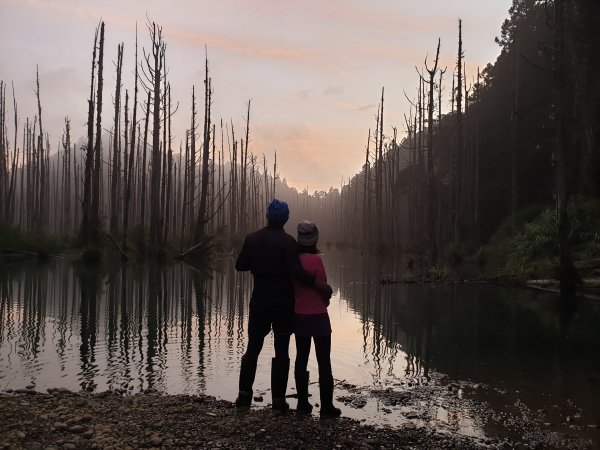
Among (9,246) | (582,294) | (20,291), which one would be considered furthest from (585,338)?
(9,246)

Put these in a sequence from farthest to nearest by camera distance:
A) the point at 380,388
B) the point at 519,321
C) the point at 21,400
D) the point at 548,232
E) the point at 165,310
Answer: the point at 548,232 < the point at 165,310 < the point at 519,321 < the point at 380,388 < the point at 21,400

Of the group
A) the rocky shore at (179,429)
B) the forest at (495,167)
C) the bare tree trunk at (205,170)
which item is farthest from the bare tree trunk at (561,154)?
the bare tree trunk at (205,170)

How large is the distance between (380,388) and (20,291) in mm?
10874

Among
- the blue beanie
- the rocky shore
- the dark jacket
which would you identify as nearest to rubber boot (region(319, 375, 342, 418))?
the rocky shore

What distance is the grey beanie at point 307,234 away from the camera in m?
4.87

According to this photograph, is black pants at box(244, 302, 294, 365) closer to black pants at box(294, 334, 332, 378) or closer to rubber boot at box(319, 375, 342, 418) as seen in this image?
black pants at box(294, 334, 332, 378)

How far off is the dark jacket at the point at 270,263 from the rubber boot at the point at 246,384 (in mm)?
645

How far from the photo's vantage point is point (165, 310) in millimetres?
10867

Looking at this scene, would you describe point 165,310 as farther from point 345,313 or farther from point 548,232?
point 548,232

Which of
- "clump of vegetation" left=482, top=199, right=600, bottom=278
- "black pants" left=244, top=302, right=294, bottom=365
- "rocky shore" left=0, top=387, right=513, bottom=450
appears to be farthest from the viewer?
"clump of vegetation" left=482, top=199, right=600, bottom=278

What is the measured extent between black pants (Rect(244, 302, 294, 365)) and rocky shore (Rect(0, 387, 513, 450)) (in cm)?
55

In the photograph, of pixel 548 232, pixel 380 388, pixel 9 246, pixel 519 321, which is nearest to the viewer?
pixel 380 388

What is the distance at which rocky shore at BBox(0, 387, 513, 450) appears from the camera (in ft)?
12.2

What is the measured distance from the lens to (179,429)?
158 inches
